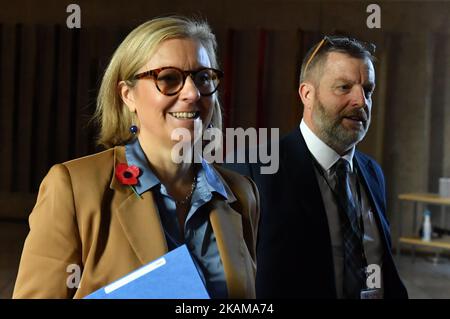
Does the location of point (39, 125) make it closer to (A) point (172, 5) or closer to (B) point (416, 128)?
(A) point (172, 5)

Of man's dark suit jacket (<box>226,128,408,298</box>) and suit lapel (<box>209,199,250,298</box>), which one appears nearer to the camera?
suit lapel (<box>209,199,250,298</box>)

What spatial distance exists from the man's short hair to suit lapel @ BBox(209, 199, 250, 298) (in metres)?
0.33

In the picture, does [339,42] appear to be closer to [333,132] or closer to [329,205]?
[333,132]

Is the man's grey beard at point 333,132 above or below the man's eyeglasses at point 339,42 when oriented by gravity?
below

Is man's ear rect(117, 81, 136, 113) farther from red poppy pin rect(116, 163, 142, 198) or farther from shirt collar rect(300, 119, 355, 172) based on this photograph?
shirt collar rect(300, 119, 355, 172)

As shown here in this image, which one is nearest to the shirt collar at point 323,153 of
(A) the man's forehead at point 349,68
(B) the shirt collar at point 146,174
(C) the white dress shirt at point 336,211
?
(C) the white dress shirt at point 336,211

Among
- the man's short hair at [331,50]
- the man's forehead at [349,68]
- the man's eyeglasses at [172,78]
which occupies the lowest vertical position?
the man's eyeglasses at [172,78]

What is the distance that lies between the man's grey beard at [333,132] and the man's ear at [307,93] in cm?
2

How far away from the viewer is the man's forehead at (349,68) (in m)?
0.81

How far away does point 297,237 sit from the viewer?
83 centimetres

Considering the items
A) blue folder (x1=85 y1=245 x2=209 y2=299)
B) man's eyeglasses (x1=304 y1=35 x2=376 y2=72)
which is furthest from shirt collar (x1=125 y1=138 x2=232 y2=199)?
man's eyeglasses (x1=304 y1=35 x2=376 y2=72)

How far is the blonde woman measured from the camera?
1.94 feet

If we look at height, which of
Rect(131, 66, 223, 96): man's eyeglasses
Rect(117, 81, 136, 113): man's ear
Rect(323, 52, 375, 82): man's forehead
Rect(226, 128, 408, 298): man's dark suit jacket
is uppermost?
Rect(323, 52, 375, 82): man's forehead

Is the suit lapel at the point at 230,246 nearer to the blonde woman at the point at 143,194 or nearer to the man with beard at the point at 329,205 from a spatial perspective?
the blonde woman at the point at 143,194
